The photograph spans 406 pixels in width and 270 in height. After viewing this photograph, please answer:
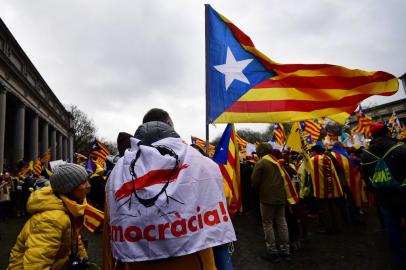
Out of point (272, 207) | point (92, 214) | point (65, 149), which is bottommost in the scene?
point (272, 207)

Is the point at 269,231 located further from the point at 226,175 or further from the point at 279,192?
the point at 226,175

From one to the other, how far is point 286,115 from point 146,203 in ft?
9.20

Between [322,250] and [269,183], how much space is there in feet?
5.67

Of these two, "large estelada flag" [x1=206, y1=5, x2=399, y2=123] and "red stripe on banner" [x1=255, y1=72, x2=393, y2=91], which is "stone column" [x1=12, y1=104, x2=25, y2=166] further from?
"red stripe on banner" [x1=255, y1=72, x2=393, y2=91]

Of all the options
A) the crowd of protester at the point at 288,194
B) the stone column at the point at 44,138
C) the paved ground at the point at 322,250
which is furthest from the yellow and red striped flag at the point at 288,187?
the stone column at the point at 44,138

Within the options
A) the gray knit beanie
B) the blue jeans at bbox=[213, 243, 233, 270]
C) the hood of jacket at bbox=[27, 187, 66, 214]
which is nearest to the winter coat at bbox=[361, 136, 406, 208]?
the blue jeans at bbox=[213, 243, 233, 270]

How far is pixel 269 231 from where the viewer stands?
534cm

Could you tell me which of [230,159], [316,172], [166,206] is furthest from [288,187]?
[166,206]

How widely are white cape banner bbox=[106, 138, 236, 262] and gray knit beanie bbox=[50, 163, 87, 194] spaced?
3.21 feet

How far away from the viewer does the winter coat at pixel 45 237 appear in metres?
2.06

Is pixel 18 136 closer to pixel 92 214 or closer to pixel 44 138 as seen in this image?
pixel 44 138

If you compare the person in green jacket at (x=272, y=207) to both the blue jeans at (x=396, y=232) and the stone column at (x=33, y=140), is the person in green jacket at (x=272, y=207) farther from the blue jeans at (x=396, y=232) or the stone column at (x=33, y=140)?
the stone column at (x=33, y=140)

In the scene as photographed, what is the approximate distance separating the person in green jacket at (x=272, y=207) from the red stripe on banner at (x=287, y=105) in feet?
6.02

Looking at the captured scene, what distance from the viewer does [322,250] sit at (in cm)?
584
